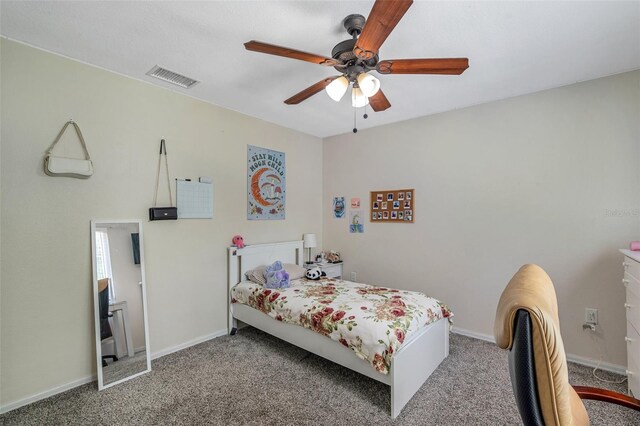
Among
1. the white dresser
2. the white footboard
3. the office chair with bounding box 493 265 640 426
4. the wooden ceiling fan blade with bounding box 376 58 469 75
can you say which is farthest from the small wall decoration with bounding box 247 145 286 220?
the white dresser

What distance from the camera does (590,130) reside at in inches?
99.7

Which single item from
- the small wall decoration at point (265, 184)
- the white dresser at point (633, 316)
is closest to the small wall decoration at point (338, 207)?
the small wall decoration at point (265, 184)

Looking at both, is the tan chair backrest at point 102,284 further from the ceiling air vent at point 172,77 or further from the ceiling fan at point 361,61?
the ceiling fan at point 361,61

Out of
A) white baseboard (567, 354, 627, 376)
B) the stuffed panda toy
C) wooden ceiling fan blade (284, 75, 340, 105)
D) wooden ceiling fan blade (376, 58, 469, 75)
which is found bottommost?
white baseboard (567, 354, 627, 376)

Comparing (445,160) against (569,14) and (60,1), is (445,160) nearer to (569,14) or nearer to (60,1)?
(569,14)

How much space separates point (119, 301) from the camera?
2.46m

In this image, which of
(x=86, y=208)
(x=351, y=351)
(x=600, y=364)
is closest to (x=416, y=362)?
(x=351, y=351)

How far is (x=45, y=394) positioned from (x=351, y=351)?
2269mm

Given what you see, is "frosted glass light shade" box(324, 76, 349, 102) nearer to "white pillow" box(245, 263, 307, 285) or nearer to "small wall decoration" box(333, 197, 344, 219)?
"white pillow" box(245, 263, 307, 285)

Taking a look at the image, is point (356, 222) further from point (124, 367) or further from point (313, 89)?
point (124, 367)

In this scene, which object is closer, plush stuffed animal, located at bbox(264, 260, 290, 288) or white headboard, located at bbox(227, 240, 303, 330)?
plush stuffed animal, located at bbox(264, 260, 290, 288)

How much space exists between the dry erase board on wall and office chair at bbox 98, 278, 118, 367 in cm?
84

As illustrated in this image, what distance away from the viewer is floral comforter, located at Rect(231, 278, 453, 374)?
1.96 meters

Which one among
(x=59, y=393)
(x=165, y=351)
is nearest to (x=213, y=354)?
(x=165, y=351)
